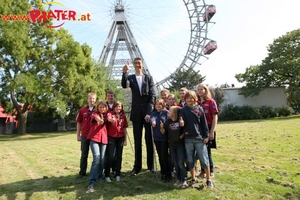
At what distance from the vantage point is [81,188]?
3.92 m

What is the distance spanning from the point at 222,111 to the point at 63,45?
21448 mm

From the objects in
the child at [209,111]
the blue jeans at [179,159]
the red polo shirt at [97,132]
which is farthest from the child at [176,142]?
the red polo shirt at [97,132]

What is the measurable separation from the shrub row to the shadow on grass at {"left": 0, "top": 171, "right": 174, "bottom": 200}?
2878 centimetres

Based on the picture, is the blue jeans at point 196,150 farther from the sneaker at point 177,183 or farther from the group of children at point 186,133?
the sneaker at point 177,183

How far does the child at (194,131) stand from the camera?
3.72 metres

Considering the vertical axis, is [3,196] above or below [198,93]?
below

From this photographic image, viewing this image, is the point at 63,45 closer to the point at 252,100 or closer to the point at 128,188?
the point at 128,188

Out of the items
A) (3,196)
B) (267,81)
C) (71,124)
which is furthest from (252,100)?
(3,196)

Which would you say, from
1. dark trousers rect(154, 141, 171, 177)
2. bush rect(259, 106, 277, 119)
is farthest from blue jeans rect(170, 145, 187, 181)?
bush rect(259, 106, 277, 119)

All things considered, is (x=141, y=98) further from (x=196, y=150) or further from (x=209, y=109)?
(x=196, y=150)

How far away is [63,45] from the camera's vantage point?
19.6 m

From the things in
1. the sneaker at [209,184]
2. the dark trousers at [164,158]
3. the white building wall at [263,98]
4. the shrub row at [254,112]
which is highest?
the white building wall at [263,98]

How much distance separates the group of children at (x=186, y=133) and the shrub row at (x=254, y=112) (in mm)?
28565

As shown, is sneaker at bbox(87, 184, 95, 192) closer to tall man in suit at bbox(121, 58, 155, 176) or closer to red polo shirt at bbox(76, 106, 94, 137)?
tall man in suit at bbox(121, 58, 155, 176)
